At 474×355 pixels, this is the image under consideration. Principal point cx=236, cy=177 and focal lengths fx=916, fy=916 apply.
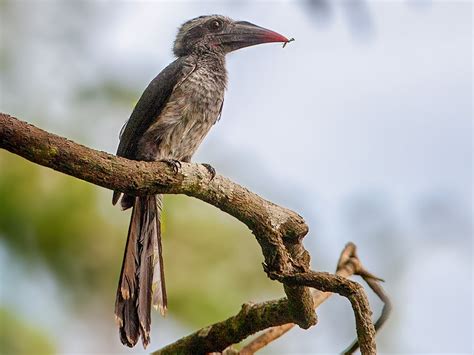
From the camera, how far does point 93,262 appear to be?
5.63 m

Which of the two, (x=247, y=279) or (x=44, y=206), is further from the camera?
(x=247, y=279)

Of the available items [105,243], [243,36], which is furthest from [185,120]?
[105,243]

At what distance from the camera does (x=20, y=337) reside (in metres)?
4.55

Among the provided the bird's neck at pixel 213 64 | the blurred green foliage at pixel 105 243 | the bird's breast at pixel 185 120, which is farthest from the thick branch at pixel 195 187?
the blurred green foliage at pixel 105 243

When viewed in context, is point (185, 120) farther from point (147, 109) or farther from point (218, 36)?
point (218, 36)

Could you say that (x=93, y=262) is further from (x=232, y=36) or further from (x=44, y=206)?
(x=232, y=36)

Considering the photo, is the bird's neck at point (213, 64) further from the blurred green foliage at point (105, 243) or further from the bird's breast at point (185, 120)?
the blurred green foliage at point (105, 243)

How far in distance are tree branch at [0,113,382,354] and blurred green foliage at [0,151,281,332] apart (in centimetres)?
216

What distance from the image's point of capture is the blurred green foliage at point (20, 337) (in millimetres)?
4480

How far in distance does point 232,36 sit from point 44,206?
1457 millimetres

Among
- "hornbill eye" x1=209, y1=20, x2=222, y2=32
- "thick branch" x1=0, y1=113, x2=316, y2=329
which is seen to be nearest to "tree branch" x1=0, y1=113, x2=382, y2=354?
"thick branch" x1=0, y1=113, x2=316, y2=329

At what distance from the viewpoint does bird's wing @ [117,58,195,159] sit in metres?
4.14

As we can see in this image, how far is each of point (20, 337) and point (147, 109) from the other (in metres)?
1.34

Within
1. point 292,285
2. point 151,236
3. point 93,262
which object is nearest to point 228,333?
point 292,285
